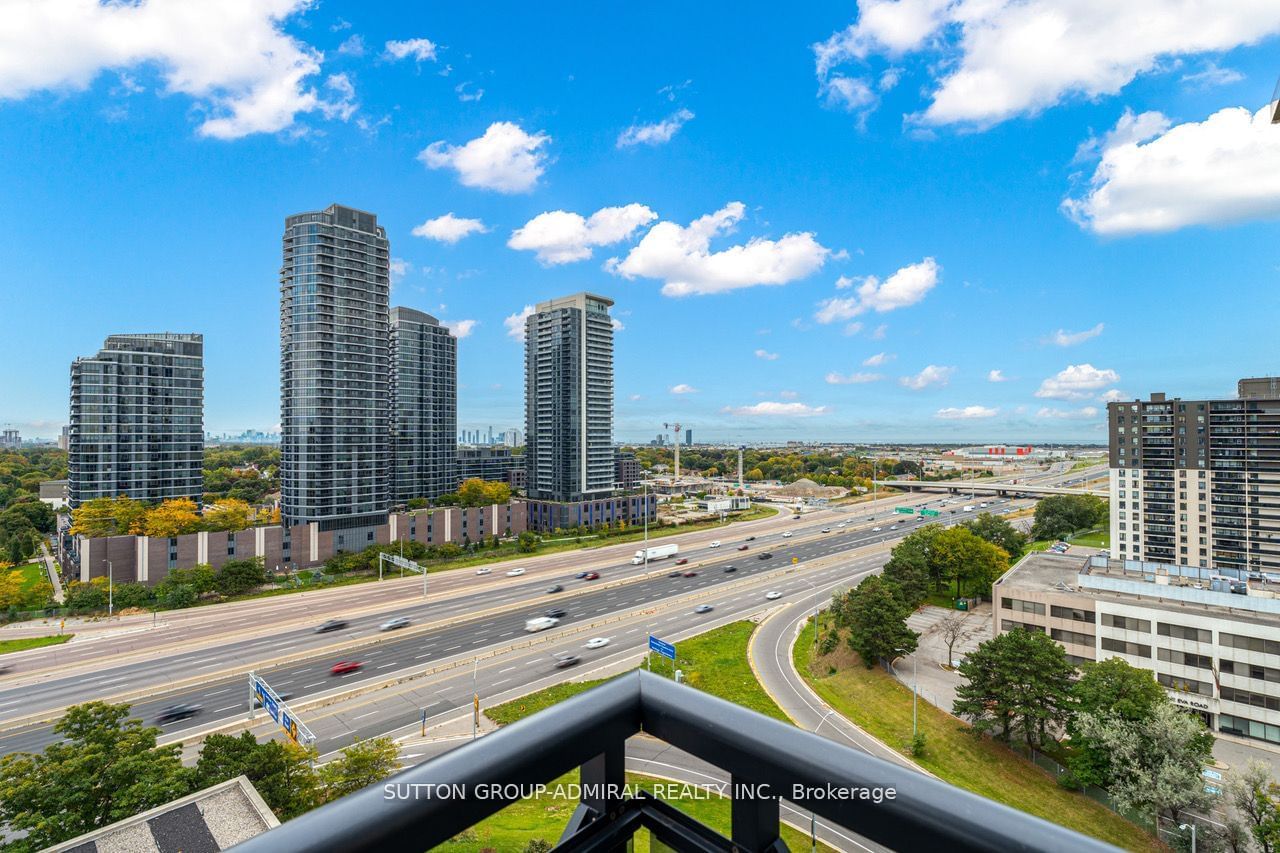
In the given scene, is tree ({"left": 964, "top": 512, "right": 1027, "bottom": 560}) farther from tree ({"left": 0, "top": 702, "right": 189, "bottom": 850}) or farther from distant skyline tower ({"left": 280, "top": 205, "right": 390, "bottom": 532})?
tree ({"left": 0, "top": 702, "right": 189, "bottom": 850})

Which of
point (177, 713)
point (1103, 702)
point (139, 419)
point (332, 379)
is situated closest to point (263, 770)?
point (177, 713)

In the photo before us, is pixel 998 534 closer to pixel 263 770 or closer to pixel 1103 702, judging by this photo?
pixel 1103 702

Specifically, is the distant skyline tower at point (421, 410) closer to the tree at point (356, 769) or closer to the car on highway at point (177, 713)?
the car on highway at point (177, 713)

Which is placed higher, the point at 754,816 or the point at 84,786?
the point at 754,816

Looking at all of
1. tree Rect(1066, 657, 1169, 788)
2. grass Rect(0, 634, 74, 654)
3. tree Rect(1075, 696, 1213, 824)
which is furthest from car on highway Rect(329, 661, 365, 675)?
tree Rect(1075, 696, 1213, 824)

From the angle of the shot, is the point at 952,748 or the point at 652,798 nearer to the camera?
the point at 652,798

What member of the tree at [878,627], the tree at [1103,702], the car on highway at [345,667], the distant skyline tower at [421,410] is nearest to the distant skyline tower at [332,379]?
the distant skyline tower at [421,410]

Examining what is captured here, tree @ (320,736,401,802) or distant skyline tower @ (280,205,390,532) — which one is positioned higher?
distant skyline tower @ (280,205,390,532)
